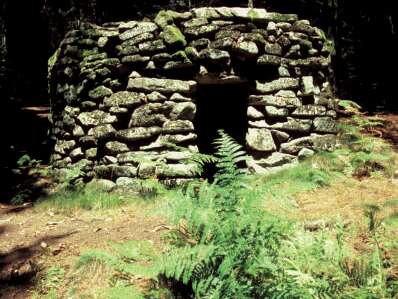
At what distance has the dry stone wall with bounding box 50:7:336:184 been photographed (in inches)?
210

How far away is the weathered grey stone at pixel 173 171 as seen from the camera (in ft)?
16.5

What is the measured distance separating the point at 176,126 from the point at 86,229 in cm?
195

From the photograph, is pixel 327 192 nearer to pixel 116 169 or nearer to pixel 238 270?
pixel 238 270

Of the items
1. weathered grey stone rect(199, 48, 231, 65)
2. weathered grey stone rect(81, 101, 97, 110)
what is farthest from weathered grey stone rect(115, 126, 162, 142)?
weathered grey stone rect(199, 48, 231, 65)

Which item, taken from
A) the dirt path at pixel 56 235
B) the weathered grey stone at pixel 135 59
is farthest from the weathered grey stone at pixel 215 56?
the dirt path at pixel 56 235

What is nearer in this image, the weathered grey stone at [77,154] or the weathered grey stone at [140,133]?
the weathered grey stone at [140,133]

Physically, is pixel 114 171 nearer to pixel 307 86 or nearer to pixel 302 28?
pixel 307 86

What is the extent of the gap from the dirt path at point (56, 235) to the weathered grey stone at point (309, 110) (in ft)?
9.03

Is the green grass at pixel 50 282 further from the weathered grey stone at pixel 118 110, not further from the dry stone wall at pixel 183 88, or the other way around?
the weathered grey stone at pixel 118 110

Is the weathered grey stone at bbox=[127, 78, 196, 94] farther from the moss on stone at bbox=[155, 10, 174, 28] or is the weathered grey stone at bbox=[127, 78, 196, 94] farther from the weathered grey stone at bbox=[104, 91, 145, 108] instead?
the moss on stone at bbox=[155, 10, 174, 28]

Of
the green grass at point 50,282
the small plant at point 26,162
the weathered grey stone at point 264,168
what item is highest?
the weathered grey stone at point 264,168

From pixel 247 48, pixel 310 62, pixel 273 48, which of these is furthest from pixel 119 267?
pixel 310 62

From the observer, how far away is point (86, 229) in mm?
4078

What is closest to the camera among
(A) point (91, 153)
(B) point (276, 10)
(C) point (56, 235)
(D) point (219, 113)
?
(C) point (56, 235)
